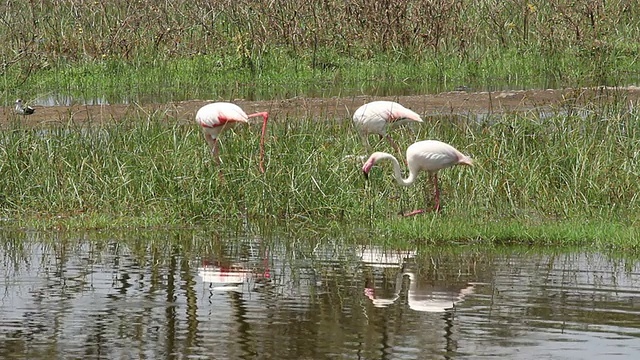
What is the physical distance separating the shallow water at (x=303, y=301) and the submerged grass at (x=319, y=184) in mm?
550

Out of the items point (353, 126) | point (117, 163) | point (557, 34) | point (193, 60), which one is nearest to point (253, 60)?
point (193, 60)

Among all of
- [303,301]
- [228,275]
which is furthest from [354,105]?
[303,301]

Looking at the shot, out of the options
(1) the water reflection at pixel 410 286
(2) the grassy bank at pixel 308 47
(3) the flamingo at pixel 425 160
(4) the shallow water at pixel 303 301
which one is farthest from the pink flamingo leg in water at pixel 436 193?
(2) the grassy bank at pixel 308 47

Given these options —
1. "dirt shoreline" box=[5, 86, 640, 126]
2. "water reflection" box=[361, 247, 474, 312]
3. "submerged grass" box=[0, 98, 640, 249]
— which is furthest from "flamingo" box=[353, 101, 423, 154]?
"dirt shoreline" box=[5, 86, 640, 126]

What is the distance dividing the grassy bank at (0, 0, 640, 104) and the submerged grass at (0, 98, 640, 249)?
22.7 ft

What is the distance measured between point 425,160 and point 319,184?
0.87 m

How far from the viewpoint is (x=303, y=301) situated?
7.71 metres

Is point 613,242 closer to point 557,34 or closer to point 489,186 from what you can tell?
point 489,186

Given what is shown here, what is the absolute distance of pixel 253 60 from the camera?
19.7m

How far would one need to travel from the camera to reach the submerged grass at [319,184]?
10.1 metres

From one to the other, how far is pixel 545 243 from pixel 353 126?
363cm

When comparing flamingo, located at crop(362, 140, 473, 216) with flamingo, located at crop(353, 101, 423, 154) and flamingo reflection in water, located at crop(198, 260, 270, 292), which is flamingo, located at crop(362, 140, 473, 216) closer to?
flamingo, located at crop(353, 101, 423, 154)

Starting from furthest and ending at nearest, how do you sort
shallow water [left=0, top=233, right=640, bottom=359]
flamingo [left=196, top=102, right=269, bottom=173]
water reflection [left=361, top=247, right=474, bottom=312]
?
1. flamingo [left=196, top=102, right=269, bottom=173]
2. water reflection [left=361, top=247, right=474, bottom=312]
3. shallow water [left=0, top=233, right=640, bottom=359]

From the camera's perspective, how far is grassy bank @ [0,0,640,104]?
19.1m
